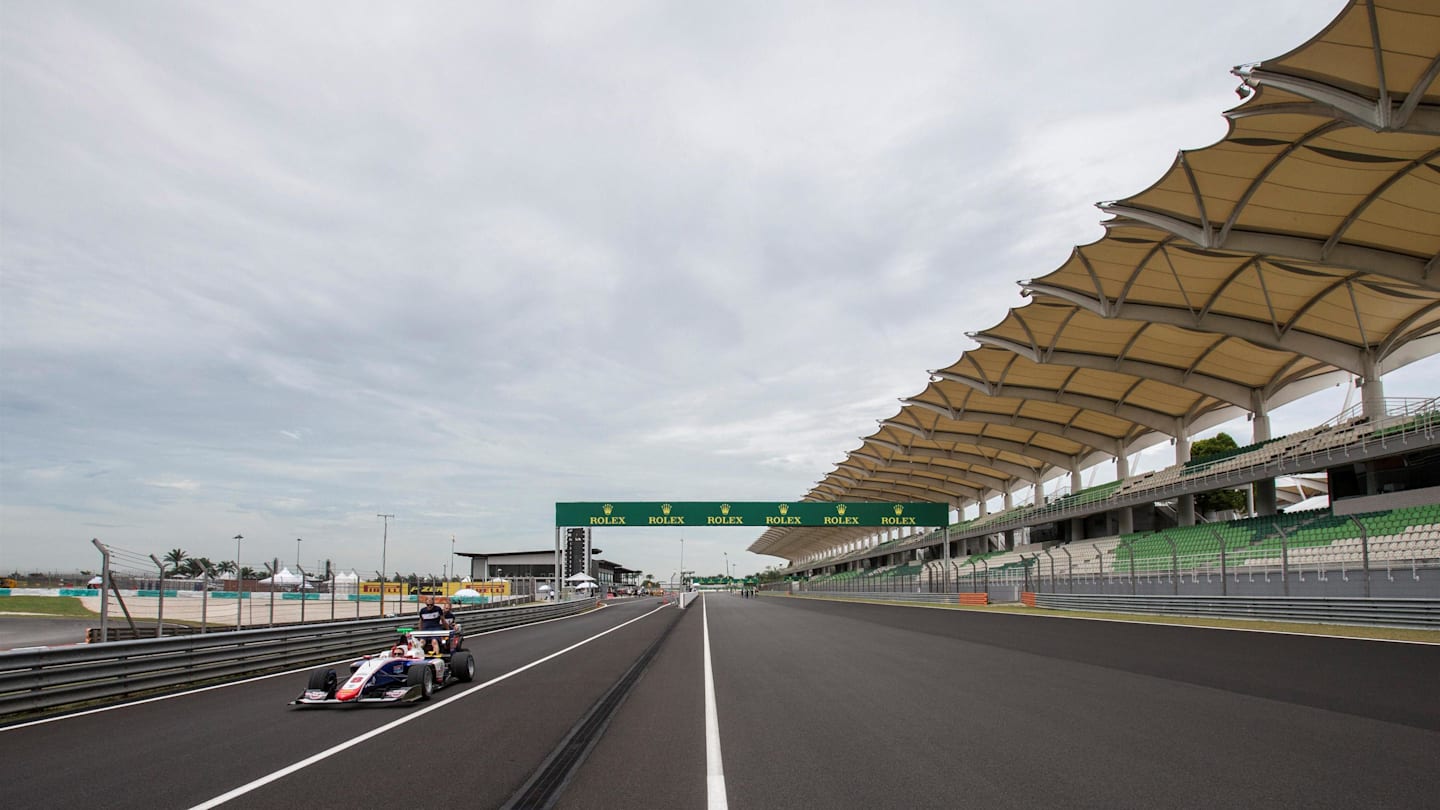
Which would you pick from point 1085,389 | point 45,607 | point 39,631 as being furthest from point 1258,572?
point 45,607

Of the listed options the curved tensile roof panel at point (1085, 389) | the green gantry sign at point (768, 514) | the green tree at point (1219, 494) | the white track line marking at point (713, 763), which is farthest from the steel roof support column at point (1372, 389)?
the green tree at point (1219, 494)

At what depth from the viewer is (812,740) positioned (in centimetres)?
719

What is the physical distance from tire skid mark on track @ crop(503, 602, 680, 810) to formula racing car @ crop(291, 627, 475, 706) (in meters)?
2.09

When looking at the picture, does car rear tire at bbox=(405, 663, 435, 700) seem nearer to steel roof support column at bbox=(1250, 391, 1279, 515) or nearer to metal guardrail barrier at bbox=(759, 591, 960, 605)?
steel roof support column at bbox=(1250, 391, 1279, 515)

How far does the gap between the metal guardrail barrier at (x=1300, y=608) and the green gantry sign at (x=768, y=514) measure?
73.1ft

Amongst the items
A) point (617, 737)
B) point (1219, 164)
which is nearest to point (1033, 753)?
point (617, 737)

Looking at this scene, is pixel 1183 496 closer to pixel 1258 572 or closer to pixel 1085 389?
pixel 1085 389

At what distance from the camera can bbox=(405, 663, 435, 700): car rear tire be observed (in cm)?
990

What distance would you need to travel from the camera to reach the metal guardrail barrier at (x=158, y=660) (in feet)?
30.8

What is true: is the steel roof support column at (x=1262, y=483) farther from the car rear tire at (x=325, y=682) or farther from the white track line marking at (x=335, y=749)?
the car rear tire at (x=325, y=682)

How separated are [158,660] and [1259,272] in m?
30.6

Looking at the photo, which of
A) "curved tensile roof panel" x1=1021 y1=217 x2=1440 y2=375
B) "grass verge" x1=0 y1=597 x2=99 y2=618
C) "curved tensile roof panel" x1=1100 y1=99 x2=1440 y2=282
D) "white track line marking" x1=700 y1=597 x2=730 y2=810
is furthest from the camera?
"grass verge" x1=0 y1=597 x2=99 y2=618

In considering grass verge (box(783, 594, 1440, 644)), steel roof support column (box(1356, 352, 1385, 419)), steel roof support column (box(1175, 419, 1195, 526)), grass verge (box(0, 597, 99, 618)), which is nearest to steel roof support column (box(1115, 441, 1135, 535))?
steel roof support column (box(1175, 419, 1195, 526))

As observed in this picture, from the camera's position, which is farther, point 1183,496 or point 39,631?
point 1183,496
